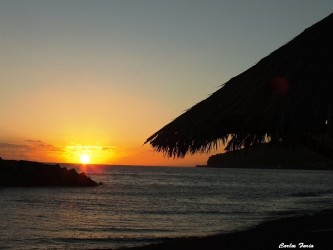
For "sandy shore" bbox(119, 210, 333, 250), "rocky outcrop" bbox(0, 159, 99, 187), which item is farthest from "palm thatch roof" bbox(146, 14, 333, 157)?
"rocky outcrop" bbox(0, 159, 99, 187)

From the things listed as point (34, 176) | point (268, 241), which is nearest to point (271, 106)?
point (268, 241)

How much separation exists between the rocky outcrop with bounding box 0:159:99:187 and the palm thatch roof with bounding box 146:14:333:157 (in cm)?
6491

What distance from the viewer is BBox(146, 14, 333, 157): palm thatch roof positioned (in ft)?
14.3

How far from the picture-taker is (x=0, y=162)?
222 feet

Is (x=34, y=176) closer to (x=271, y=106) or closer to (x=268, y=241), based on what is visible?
(x=268, y=241)

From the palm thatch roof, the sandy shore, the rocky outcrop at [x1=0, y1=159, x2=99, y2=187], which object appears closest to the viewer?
the palm thatch roof

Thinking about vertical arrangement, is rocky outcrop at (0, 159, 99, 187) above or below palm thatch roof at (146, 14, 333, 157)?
below

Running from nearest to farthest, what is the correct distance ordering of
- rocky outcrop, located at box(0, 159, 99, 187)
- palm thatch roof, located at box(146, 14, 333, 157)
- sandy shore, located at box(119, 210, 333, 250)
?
1. palm thatch roof, located at box(146, 14, 333, 157)
2. sandy shore, located at box(119, 210, 333, 250)
3. rocky outcrop, located at box(0, 159, 99, 187)

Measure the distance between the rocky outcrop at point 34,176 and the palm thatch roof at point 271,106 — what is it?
6491 centimetres

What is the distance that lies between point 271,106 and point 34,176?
68.3m

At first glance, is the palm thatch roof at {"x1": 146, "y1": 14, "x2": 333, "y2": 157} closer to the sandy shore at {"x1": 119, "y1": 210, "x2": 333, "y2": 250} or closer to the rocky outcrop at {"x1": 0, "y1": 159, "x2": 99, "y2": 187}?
the sandy shore at {"x1": 119, "y1": 210, "x2": 333, "y2": 250}

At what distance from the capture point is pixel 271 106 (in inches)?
178

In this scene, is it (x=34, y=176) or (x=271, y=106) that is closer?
(x=271, y=106)

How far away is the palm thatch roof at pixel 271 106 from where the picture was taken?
4344mm
